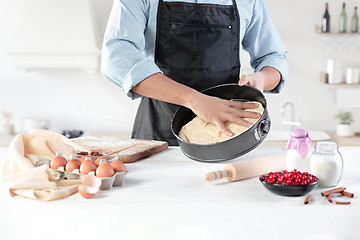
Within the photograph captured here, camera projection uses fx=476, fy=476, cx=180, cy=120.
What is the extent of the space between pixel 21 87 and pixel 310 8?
2.64m

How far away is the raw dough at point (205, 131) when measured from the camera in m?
1.39

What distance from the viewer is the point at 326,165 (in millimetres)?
1229

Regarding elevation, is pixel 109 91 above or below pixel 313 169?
below

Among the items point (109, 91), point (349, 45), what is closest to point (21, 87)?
point (109, 91)

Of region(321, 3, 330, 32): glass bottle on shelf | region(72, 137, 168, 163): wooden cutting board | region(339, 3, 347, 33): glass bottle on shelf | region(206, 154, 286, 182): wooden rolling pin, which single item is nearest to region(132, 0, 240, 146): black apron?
region(72, 137, 168, 163): wooden cutting board

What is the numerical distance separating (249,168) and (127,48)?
24.9 inches

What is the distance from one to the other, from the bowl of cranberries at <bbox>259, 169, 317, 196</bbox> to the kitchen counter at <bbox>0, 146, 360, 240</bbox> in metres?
0.02

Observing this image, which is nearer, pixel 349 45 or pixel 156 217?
pixel 156 217

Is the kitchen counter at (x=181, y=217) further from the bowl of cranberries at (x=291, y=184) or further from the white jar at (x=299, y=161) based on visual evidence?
the white jar at (x=299, y=161)

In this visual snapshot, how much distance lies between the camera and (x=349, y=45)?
13.5 ft

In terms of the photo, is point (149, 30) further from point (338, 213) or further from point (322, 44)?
point (322, 44)

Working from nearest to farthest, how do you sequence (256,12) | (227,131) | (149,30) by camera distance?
(227,131) < (149,30) < (256,12)

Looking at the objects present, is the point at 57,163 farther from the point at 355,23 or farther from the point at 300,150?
the point at 355,23

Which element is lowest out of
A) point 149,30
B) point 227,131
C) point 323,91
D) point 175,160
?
point 323,91
